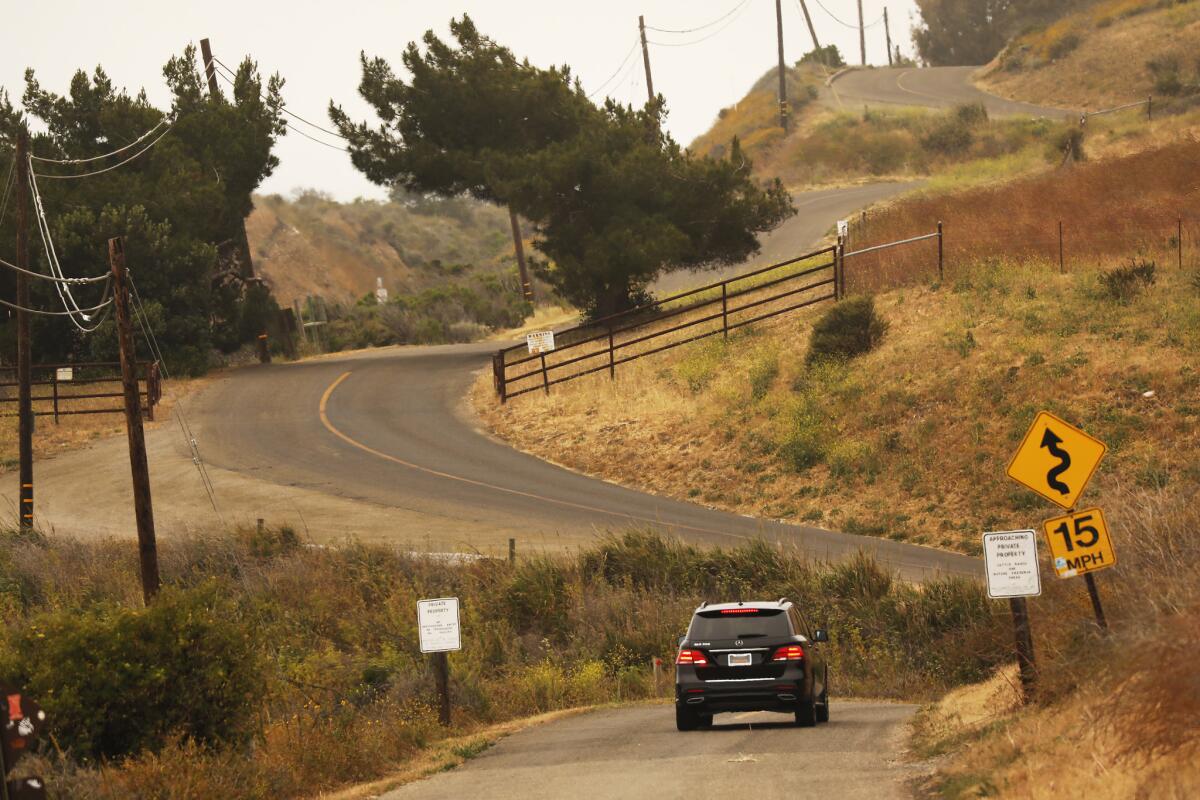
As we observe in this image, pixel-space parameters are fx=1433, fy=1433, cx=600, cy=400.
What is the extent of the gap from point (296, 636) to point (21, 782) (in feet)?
52.1

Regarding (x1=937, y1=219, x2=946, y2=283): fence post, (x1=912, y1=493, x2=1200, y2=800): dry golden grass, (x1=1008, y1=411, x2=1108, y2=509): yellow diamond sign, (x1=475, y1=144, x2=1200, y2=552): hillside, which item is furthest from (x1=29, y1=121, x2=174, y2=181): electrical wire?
(x1=1008, y1=411, x2=1108, y2=509): yellow diamond sign

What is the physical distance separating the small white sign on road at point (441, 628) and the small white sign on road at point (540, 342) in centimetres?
2257

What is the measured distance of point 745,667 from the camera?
15047 millimetres

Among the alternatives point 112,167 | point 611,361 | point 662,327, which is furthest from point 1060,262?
point 112,167

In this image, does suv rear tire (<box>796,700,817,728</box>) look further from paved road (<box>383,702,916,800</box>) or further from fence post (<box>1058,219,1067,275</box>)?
fence post (<box>1058,219,1067,275</box>)

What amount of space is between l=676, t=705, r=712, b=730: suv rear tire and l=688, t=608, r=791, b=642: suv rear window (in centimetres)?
77

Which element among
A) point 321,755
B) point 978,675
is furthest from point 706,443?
point 321,755

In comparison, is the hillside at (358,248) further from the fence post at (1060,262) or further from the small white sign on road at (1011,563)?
the small white sign on road at (1011,563)

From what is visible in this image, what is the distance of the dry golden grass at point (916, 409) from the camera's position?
89.9 ft

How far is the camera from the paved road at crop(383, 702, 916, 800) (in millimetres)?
11523

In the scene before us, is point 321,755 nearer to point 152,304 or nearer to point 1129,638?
point 1129,638

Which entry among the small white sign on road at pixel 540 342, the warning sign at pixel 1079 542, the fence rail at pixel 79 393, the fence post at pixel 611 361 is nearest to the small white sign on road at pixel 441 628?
the warning sign at pixel 1079 542

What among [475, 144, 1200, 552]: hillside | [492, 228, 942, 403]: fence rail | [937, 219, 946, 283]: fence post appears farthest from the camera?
[492, 228, 942, 403]: fence rail

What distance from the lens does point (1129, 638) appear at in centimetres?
945
